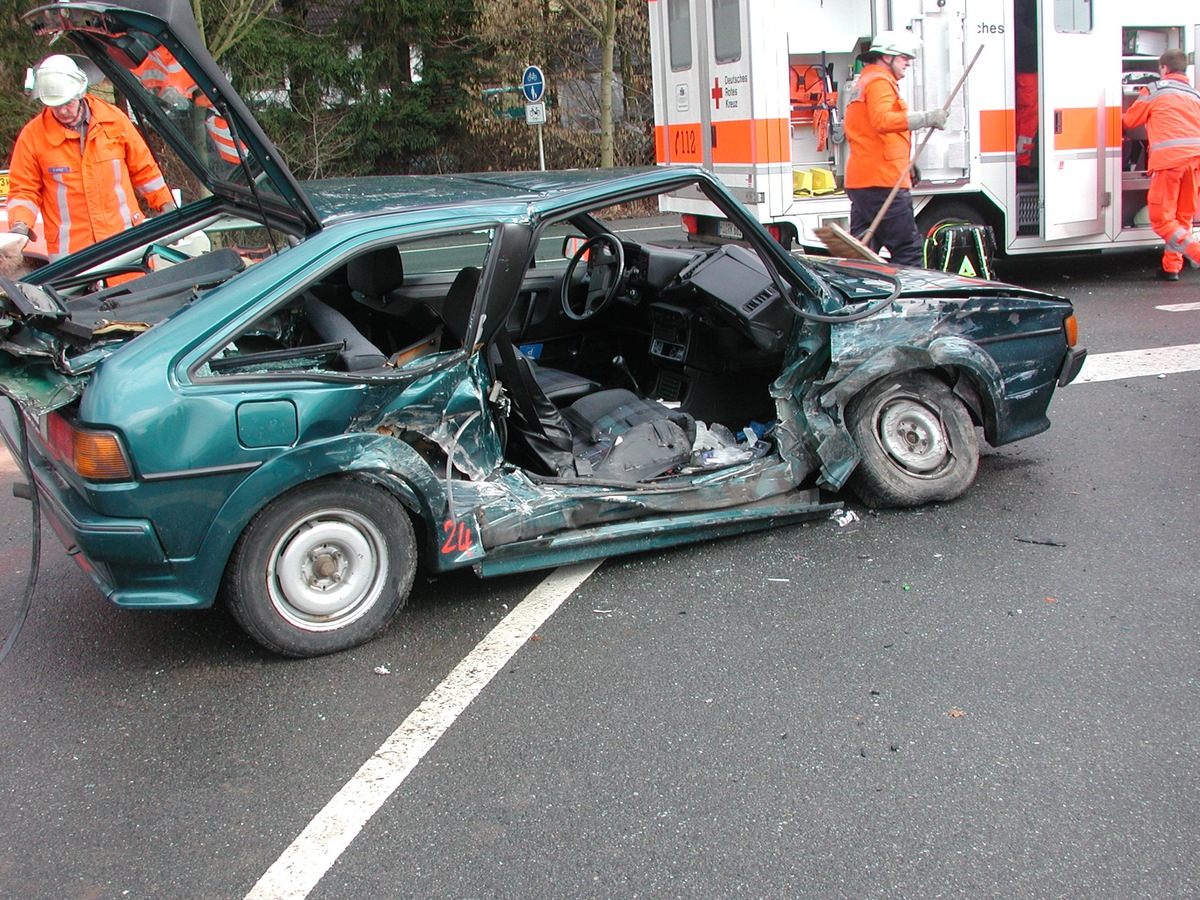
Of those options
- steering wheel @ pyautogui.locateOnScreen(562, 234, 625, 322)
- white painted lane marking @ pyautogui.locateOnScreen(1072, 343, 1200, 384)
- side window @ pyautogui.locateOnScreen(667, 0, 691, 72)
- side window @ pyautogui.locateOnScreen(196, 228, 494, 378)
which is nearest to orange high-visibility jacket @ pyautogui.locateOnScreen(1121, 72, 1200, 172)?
white painted lane marking @ pyautogui.locateOnScreen(1072, 343, 1200, 384)

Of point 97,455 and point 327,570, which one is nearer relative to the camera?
point 97,455

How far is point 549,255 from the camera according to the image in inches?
218

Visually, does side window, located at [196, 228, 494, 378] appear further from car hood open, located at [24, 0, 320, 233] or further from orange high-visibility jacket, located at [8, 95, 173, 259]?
orange high-visibility jacket, located at [8, 95, 173, 259]

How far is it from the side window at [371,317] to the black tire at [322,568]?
1.41 feet

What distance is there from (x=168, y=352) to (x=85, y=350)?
39cm

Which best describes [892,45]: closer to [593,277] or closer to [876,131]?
[876,131]

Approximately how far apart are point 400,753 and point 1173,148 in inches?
350

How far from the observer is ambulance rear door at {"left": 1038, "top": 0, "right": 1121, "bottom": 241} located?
9250 millimetres

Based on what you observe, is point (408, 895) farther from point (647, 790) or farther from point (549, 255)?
point (549, 255)

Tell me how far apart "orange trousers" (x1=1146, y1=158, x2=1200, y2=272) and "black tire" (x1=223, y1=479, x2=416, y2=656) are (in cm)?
829

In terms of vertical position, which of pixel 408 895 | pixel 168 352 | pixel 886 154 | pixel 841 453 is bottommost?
pixel 408 895

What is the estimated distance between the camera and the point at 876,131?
7758mm

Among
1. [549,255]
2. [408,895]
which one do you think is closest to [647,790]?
[408,895]

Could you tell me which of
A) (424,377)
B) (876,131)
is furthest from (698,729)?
(876,131)
